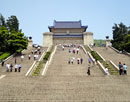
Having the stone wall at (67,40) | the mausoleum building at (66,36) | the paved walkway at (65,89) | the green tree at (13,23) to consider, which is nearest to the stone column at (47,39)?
the mausoleum building at (66,36)

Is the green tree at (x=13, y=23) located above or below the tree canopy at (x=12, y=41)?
above

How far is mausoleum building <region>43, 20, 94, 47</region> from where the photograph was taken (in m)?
40.6

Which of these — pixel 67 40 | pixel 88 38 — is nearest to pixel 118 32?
pixel 88 38

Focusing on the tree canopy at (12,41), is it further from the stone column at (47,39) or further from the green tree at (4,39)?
the stone column at (47,39)

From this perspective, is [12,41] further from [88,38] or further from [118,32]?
[118,32]

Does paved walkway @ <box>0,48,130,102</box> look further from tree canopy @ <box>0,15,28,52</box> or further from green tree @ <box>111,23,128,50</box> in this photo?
green tree @ <box>111,23,128,50</box>

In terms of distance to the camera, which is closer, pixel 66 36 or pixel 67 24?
pixel 66 36

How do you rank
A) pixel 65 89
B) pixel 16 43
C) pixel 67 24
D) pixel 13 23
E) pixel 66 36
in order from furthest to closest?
1. pixel 67 24
2. pixel 66 36
3. pixel 13 23
4. pixel 16 43
5. pixel 65 89

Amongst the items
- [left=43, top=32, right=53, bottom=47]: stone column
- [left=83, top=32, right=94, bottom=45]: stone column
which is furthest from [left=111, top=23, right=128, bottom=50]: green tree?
[left=43, top=32, right=53, bottom=47]: stone column

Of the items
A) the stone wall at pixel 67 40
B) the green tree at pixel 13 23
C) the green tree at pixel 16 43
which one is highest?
the green tree at pixel 13 23

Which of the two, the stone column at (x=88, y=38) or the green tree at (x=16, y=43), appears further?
the stone column at (x=88, y=38)

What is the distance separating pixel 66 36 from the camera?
42781mm

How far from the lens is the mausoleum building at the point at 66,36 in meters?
40.6

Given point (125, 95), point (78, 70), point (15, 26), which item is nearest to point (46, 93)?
point (125, 95)
